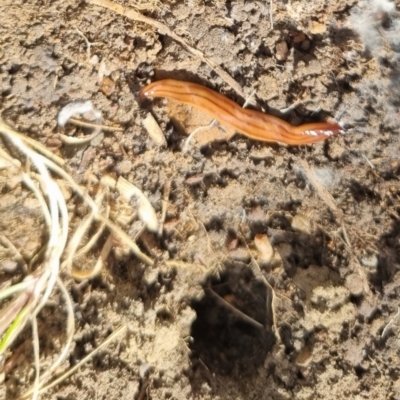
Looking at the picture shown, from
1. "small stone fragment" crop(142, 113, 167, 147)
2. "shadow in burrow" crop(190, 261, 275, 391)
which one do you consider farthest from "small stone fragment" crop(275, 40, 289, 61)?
"shadow in burrow" crop(190, 261, 275, 391)

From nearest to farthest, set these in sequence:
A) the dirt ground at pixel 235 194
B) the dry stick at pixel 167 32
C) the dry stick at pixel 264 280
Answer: the dirt ground at pixel 235 194 → the dry stick at pixel 264 280 → the dry stick at pixel 167 32

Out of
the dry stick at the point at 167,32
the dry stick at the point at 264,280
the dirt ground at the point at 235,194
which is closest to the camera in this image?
the dirt ground at the point at 235,194

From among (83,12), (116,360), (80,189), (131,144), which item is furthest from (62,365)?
(83,12)

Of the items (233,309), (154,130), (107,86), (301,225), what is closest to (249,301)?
(233,309)

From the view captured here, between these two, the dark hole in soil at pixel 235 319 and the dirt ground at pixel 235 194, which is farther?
the dark hole in soil at pixel 235 319

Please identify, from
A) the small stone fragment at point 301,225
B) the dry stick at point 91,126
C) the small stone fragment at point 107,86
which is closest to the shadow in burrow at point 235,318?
the small stone fragment at point 301,225

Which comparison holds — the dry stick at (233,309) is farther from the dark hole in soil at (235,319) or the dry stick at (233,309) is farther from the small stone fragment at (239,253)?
the small stone fragment at (239,253)

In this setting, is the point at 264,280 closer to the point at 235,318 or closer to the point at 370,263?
the point at 235,318

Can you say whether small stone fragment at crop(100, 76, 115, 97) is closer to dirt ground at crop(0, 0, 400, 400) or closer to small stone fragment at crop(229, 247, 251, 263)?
dirt ground at crop(0, 0, 400, 400)
